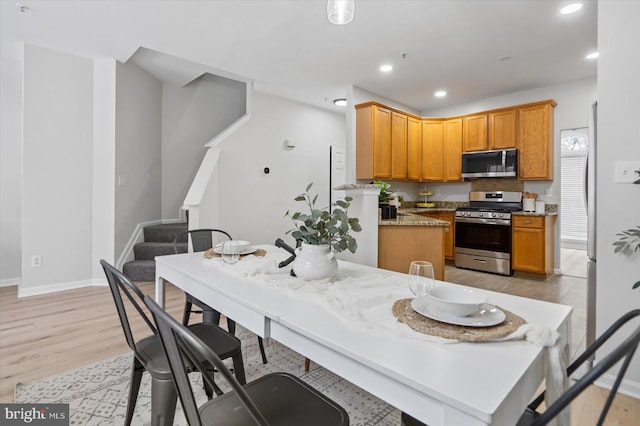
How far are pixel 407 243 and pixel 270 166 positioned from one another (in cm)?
259

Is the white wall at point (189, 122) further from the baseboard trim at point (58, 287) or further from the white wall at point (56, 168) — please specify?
the baseboard trim at point (58, 287)

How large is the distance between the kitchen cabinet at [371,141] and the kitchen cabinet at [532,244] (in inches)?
76.4

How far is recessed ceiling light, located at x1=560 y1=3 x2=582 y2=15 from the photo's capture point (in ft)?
8.87

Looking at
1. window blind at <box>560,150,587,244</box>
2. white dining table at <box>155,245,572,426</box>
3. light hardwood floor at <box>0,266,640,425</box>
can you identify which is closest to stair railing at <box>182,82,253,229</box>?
light hardwood floor at <box>0,266,640,425</box>

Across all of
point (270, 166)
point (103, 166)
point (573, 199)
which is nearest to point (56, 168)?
point (103, 166)

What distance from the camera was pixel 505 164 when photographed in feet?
15.9

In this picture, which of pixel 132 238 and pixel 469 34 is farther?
pixel 132 238


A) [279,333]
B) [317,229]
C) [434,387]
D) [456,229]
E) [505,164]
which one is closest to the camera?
[434,387]

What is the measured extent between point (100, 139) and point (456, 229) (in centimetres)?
500

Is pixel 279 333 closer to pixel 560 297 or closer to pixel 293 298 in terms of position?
pixel 293 298

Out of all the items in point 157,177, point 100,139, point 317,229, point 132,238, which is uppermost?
point 100,139

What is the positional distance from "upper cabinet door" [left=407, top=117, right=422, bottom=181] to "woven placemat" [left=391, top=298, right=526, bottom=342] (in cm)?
462

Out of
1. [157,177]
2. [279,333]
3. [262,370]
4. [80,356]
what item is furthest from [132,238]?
[279,333]

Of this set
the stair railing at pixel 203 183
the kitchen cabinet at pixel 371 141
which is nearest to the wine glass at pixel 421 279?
the stair railing at pixel 203 183
